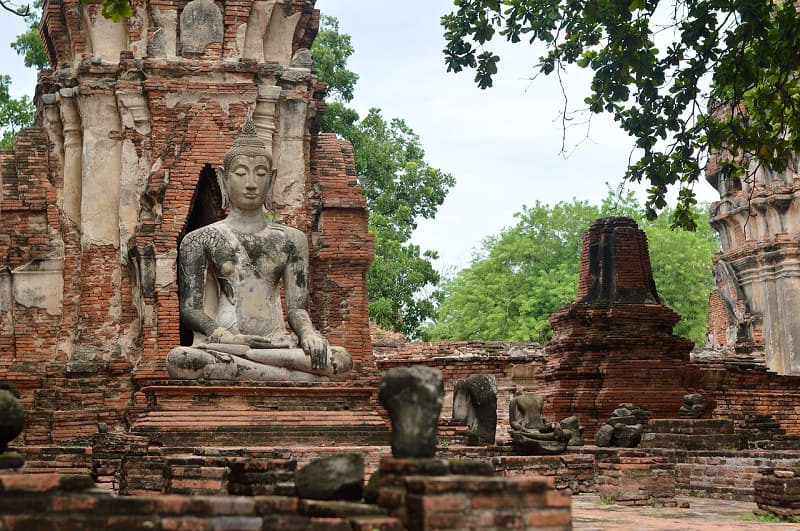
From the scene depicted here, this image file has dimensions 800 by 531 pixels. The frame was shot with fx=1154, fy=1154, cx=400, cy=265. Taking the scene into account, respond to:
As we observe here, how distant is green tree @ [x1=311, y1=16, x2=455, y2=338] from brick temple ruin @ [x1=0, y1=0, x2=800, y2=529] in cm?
784

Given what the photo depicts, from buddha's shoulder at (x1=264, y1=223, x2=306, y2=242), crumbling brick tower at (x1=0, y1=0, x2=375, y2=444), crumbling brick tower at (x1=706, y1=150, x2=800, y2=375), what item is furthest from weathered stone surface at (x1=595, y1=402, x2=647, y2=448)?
crumbling brick tower at (x1=706, y1=150, x2=800, y2=375)

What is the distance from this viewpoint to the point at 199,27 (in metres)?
14.3

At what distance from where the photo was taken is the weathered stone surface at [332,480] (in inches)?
195

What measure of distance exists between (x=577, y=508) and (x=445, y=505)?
4.79 m

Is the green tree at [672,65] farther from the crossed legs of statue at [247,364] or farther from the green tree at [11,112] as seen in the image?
the green tree at [11,112]

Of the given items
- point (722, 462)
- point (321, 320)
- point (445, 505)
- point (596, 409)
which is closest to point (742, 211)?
point (596, 409)

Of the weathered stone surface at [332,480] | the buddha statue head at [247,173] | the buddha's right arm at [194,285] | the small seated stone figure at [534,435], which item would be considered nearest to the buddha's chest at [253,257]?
the buddha's right arm at [194,285]

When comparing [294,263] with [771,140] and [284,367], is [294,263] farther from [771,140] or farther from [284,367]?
[771,140]

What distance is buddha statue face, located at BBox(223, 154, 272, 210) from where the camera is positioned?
11344mm

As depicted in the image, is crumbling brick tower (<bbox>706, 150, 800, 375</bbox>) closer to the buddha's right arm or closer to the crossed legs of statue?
the crossed legs of statue

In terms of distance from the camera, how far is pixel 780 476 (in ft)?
27.7

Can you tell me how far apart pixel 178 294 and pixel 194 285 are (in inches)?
71.4

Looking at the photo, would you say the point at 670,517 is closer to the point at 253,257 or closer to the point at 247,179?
the point at 253,257

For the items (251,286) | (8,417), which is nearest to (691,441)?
(251,286)
